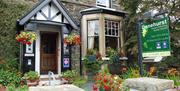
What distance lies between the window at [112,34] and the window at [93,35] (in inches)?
21.7

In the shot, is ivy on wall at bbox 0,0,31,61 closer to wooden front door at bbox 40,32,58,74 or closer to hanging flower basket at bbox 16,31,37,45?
hanging flower basket at bbox 16,31,37,45

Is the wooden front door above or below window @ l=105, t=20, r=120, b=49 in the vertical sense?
below

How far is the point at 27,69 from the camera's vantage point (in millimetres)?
10641

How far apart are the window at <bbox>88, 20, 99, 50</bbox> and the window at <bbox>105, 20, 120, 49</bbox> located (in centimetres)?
55

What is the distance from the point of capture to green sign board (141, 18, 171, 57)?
306 inches

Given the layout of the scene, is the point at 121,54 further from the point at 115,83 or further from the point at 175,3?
the point at 115,83

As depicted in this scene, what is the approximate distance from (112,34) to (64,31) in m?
3.11

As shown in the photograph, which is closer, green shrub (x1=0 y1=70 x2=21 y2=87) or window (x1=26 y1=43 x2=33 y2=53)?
green shrub (x1=0 y1=70 x2=21 y2=87)

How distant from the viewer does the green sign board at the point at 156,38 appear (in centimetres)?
778

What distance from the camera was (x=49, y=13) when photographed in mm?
11305

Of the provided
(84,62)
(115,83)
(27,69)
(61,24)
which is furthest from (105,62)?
(115,83)

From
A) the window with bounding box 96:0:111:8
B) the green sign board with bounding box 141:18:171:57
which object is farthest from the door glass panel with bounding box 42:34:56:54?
the green sign board with bounding box 141:18:171:57

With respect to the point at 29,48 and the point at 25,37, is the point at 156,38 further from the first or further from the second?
the point at 29,48

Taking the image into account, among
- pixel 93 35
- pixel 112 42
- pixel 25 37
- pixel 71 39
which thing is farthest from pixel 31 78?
pixel 112 42
